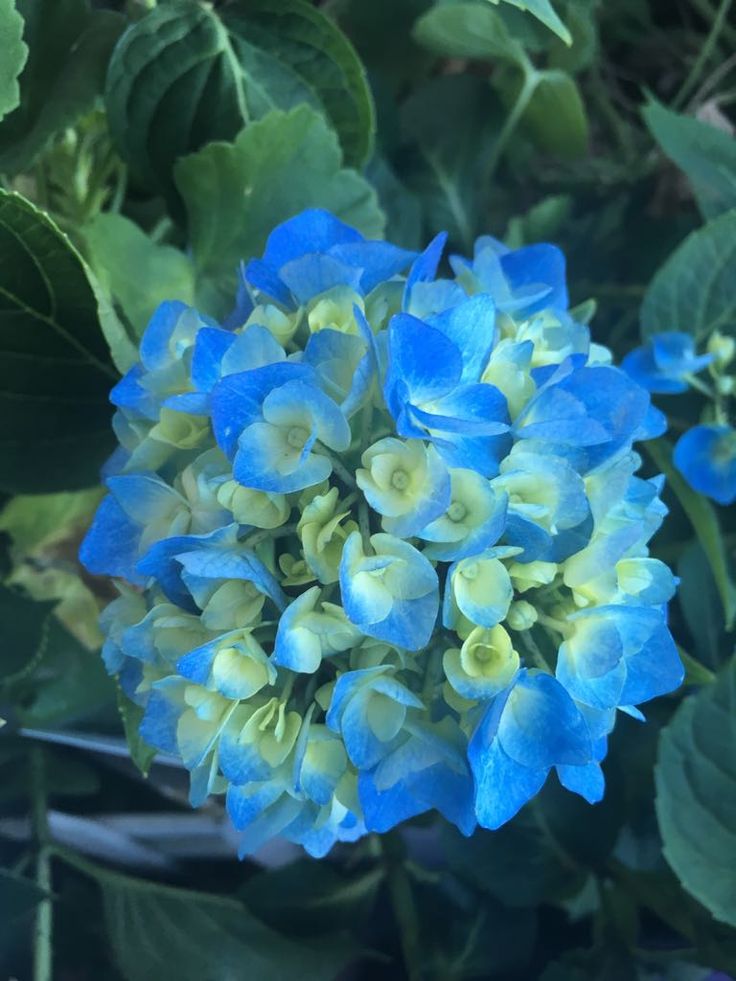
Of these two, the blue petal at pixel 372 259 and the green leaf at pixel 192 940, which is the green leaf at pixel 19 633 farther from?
the blue petal at pixel 372 259

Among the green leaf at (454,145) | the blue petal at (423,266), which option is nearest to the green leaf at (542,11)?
the blue petal at (423,266)

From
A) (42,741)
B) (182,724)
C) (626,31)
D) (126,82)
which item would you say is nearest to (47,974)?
(42,741)

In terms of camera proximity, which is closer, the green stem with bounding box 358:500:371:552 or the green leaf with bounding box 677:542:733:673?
the green stem with bounding box 358:500:371:552

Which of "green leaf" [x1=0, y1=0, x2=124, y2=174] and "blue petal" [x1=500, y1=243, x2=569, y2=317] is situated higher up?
"blue petal" [x1=500, y1=243, x2=569, y2=317]

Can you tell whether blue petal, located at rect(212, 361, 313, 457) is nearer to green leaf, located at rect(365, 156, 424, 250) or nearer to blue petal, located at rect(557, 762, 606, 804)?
blue petal, located at rect(557, 762, 606, 804)

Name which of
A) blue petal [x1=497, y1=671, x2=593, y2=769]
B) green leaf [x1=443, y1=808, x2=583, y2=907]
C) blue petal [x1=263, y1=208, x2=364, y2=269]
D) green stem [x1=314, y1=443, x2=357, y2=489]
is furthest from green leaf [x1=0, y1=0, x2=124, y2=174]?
green leaf [x1=443, y1=808, x2=583, y2=907]

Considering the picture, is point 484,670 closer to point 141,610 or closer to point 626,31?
point 141,610
